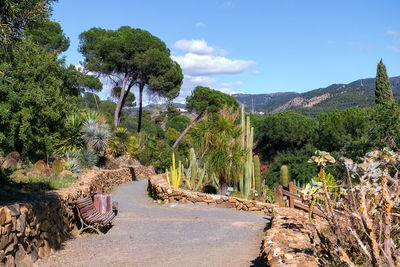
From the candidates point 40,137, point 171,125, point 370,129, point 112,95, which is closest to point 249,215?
point 40,137

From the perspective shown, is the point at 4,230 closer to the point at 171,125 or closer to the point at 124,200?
the point at 124,200

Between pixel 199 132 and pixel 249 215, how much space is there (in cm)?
477

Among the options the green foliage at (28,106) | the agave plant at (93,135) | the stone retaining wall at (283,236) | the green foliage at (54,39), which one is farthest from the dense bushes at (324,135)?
the green foliage at (54,39)

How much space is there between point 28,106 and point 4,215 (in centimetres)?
1019

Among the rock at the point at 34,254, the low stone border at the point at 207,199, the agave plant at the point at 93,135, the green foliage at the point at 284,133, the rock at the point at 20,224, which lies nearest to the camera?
the rock at the point at 20,224

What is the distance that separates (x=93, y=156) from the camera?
19250 mm

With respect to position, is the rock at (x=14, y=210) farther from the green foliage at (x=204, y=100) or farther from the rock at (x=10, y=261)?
the green foliage at (x=204, y=100)

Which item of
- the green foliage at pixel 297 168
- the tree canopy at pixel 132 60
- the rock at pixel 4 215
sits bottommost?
the green foliage at pixel 297 168

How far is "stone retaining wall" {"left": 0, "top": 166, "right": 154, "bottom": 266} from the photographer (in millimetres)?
5219

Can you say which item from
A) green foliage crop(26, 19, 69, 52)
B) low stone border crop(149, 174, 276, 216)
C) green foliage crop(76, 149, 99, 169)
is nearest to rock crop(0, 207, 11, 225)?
low stone border crop(149, 174, 276, 216)

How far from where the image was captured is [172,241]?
790cm

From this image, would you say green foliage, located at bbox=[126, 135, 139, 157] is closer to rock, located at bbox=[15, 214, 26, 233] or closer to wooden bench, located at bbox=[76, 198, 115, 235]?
wooden bench, located at bbox=[76, 198, 115, 235]

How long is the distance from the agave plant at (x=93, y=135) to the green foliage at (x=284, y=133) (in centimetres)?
1676

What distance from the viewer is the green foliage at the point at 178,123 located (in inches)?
2144
